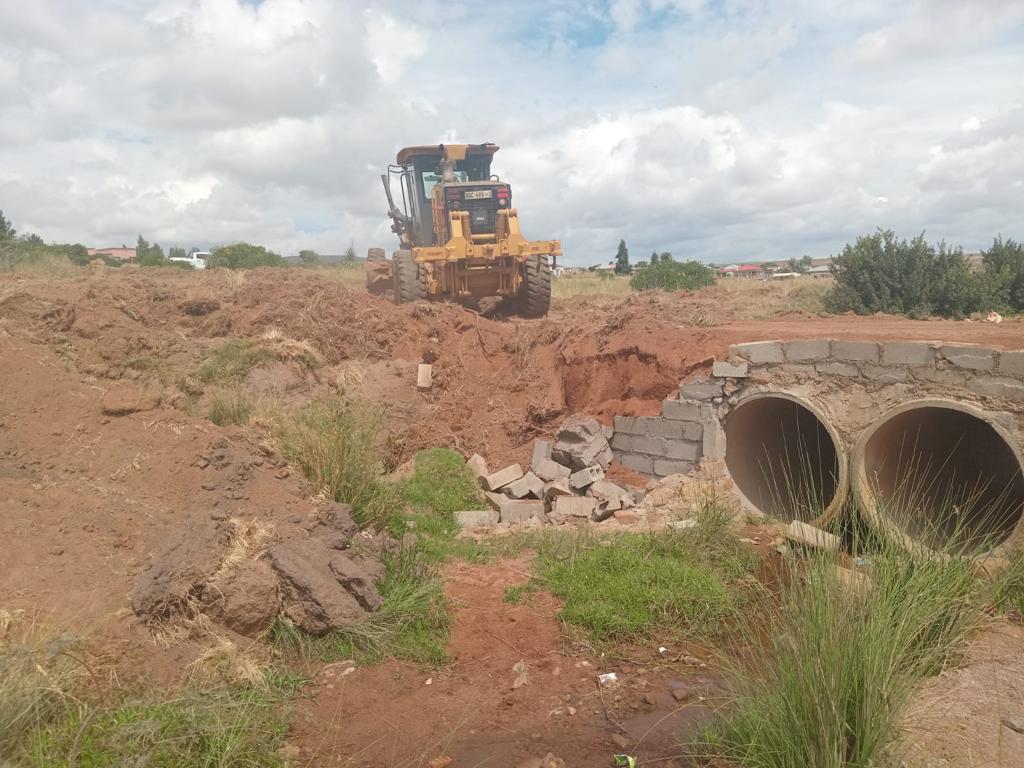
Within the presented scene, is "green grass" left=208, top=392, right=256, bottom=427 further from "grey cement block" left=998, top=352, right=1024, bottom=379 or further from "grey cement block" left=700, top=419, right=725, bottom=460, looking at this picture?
"grey cement block" left=998, top=352, right=1024, bottom=379

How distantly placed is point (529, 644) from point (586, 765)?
1.30 m

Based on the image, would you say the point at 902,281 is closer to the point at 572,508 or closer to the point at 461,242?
the point at 461,242

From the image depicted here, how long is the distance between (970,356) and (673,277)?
67.1ft

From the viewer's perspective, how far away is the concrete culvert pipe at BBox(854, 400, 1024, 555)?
6832 millimetres

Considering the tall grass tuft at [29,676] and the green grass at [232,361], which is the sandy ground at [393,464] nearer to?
the green grass at [232,361]

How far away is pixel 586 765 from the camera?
151 inches

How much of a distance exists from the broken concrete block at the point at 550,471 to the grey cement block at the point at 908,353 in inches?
143

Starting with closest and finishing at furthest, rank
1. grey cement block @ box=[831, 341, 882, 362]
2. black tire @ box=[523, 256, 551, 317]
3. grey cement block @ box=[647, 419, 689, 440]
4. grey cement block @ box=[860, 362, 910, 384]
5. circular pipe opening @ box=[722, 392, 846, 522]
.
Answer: grey cement block @ box=[860, 362, 910, 384] → grey cement block @ box=[831, 341, 882, 362] → circular pipe opening @ box=[722, 392, 846, 522] → grey cement block @ box=[647, 419, 689, 440] → black tire @ box=[523, 256, 551, 317]

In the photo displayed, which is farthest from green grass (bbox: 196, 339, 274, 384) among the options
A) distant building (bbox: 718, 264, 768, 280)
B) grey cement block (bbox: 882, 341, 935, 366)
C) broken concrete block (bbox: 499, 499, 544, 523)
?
distant building (bbox: 718, 264, 768, 280)

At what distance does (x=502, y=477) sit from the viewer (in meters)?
8.83

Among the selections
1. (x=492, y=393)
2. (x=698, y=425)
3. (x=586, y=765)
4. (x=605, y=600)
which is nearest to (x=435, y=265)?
(x=492, y=393)

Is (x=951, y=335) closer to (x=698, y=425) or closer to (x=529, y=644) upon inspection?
(x=698, y=425)

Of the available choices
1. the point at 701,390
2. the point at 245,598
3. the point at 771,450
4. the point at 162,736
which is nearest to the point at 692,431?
the point at 701,390

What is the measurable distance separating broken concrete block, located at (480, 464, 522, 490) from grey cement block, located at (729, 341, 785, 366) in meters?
2.77
